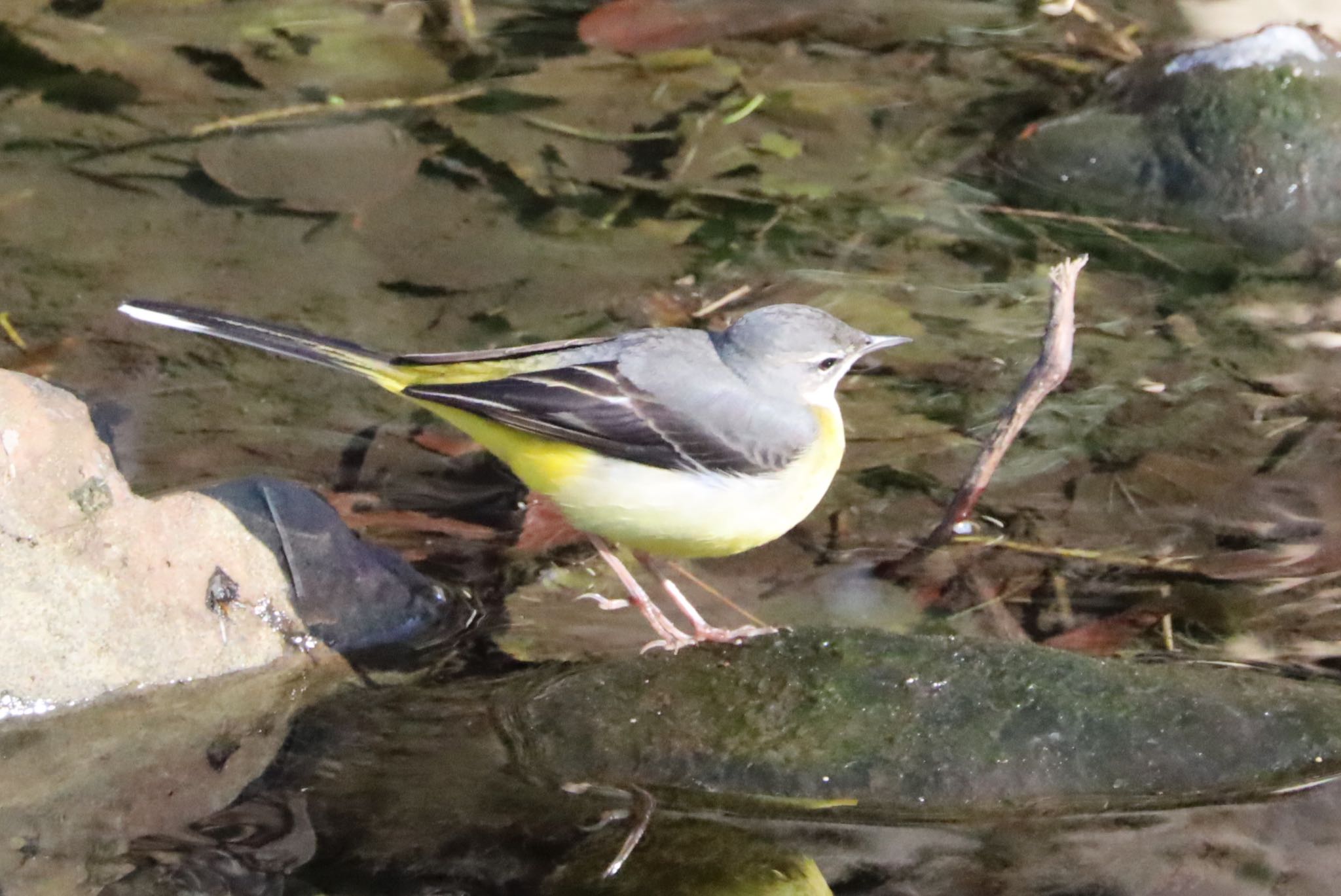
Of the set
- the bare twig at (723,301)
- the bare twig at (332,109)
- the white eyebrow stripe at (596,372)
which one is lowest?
the bare twig at (723,301)

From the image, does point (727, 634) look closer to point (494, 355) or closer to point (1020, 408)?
point (494, 355)

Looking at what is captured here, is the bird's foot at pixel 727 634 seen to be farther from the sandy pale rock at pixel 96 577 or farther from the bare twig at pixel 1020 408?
the sandy pale rock at pixel 96 577

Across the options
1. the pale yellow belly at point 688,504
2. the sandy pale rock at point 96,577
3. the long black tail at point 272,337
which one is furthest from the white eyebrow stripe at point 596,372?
the sandy pale rock at point 96,577

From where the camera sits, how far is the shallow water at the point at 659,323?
13.7ft

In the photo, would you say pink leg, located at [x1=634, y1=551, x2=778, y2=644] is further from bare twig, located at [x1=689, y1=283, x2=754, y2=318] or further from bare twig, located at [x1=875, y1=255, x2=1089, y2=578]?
bare twig, located at [x1=689, y1=283, x2=754, y2=318]

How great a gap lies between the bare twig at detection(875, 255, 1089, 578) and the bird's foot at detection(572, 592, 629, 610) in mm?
874

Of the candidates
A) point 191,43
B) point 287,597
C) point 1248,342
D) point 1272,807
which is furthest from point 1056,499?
point 191,43

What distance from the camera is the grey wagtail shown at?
193 inches

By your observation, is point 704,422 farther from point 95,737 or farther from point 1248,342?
point 1248,342

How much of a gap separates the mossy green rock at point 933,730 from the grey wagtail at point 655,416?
422 millimetres

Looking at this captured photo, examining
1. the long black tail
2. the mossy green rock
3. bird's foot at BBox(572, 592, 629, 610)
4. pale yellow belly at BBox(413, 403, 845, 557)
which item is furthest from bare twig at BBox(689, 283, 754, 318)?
the mossy green rock

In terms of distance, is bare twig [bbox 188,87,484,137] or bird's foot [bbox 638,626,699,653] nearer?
bird's foot [bbox 638,626,699,653]

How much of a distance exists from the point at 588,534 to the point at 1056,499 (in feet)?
6.01

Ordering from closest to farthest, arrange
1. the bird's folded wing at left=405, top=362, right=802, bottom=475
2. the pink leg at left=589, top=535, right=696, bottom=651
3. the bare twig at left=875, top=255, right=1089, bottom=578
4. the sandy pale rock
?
the sandy pale rock, the bird's folded wing at left=405, top=362, right=802, bottom=475, the pink leg at left=589, top=535, right=696, bottom=651, the bare twig at left=875, top=255, right=1089, bottom=578
